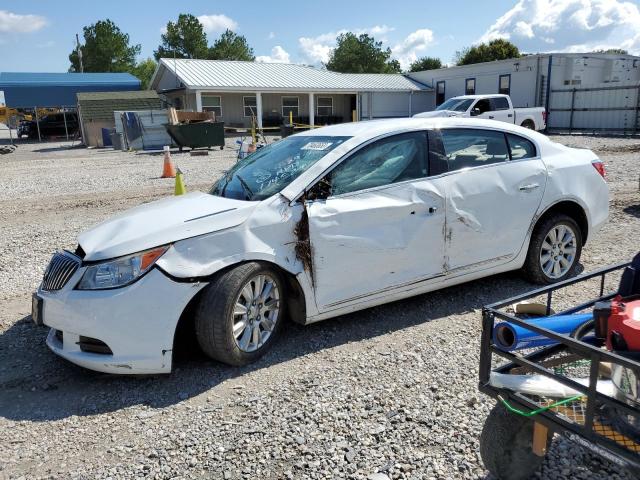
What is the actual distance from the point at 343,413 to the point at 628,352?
1650mm

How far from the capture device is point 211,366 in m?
3.80

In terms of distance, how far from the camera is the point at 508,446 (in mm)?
2404

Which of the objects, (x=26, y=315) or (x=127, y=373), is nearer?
(x=127, y=373)

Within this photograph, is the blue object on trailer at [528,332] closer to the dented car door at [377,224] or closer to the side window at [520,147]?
the dented car door at [377,224]

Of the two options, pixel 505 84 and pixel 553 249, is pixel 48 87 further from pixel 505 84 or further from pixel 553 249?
pixel 553 249

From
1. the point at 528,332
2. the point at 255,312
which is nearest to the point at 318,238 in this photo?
the point at 255,312

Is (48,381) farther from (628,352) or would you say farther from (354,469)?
(628,352)

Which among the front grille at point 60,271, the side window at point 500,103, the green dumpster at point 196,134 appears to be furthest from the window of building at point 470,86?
the front grille at point 60,271

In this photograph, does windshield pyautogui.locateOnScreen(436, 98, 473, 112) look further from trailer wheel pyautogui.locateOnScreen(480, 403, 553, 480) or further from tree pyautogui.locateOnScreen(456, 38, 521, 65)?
tree pyautogui.locateOnScreen(456, 38, 521, 65)

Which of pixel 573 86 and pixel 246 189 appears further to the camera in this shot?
pixel 573 86

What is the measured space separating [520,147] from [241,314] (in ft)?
9.87

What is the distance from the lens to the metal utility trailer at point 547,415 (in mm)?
1938

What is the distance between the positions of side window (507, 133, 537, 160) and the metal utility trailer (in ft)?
7.62

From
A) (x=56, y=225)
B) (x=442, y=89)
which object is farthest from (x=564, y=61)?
(x=56, y=225)
